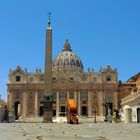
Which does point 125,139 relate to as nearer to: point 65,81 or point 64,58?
point 65,81

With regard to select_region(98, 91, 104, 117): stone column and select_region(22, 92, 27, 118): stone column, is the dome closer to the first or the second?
select_region(98, 91, 104, 117): stone column

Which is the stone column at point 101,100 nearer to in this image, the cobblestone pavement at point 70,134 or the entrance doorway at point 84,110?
the entrance doorway at point 84,110

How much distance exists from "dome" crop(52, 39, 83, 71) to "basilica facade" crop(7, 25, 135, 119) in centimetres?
1756

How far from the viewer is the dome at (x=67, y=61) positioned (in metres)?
129

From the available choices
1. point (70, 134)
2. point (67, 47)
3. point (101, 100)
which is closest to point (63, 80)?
point (101, 100)

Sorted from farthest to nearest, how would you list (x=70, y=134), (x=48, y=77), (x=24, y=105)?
1. (x=24, y=105)
2. (x=48, y=77)
3. (x=70, y=134)

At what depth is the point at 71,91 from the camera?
357 feet

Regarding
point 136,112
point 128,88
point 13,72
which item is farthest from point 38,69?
point 136,112

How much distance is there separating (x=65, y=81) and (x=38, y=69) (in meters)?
9.29

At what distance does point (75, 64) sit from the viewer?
429ft

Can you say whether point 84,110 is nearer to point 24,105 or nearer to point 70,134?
point 24,105

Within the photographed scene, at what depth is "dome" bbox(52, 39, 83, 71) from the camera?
5069 inches

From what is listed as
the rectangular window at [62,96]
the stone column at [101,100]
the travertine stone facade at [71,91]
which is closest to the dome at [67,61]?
the travertine stone facade at [71,91]

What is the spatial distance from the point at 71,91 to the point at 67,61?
77.0 ft
